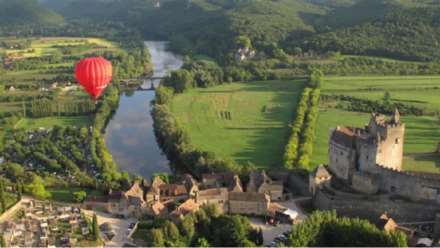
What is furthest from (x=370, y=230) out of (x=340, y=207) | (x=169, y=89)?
(x=169, y=89)

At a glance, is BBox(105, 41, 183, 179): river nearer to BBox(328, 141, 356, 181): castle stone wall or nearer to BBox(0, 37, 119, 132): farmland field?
BBox(0, 37, 119, 132): farmland field

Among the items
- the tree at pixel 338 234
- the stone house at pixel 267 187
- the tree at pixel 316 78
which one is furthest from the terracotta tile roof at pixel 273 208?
the tree at pixel 316 78

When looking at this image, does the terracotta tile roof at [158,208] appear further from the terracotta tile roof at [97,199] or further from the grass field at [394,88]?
the grass field at [394,88]

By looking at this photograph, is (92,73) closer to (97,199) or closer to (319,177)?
(97,199)

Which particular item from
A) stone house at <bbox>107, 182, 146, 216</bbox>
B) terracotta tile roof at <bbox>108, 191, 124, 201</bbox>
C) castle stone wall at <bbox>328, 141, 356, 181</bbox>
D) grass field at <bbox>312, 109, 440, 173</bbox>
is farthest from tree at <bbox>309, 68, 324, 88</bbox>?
stone house at <bbox>107, 182, 146, 216</bbox>

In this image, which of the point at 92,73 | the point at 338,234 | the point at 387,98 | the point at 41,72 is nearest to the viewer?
the point at 338,234

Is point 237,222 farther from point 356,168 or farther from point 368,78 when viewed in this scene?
point 368,78

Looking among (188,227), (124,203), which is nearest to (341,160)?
(188,227)
